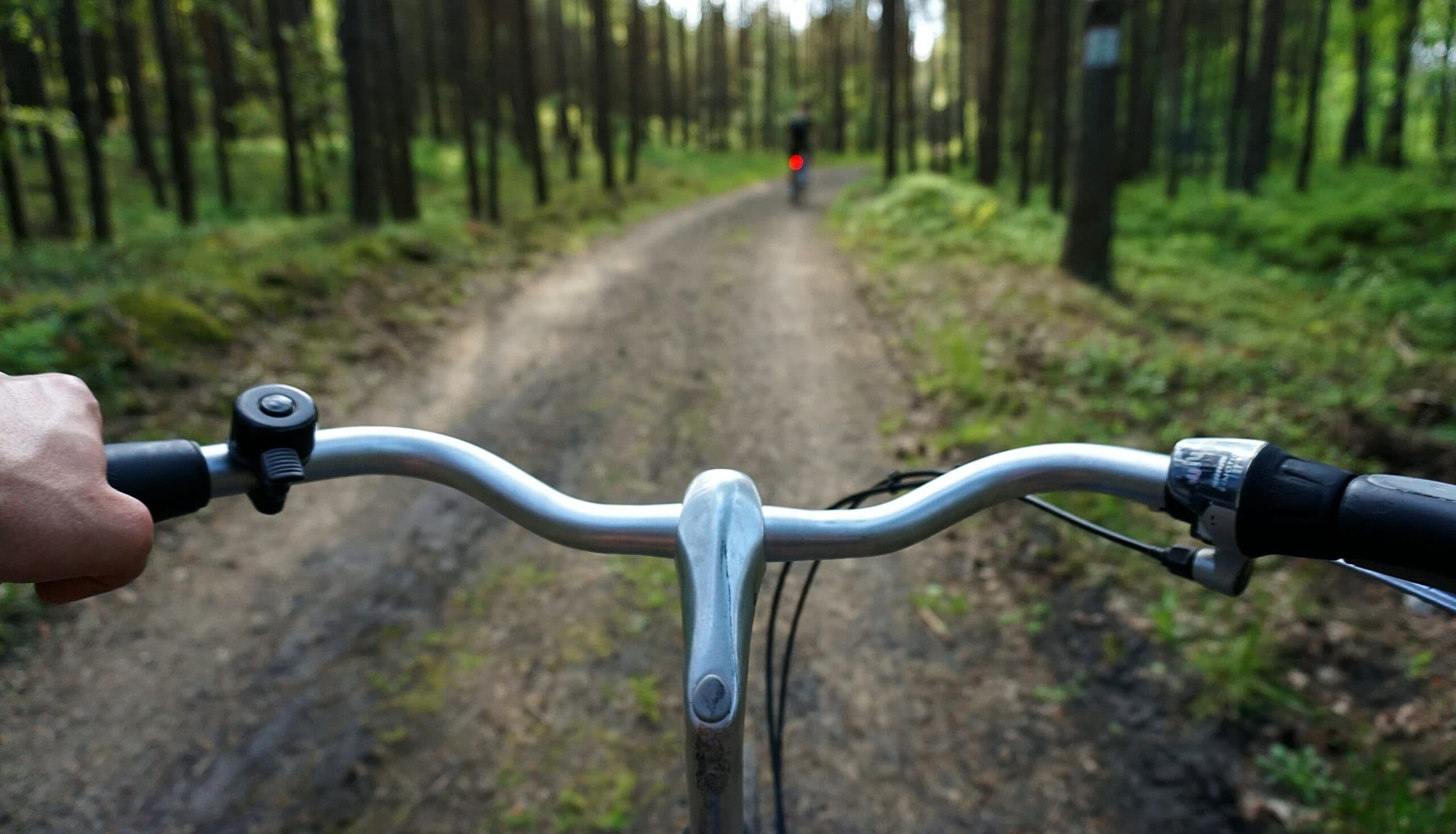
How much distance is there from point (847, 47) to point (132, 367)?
58.9 meters

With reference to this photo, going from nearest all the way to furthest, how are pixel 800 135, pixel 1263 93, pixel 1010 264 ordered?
1. pixel 1010 264
2. pixel 1263 93
3. pixel 800 135

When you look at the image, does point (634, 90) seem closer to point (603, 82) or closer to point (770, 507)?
point (603, 82)

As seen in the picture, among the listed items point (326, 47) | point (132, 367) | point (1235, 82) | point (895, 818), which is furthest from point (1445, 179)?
point (326, 47)

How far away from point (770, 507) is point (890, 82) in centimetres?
2543

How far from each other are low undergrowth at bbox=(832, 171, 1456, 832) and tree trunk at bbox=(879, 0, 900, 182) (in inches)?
348

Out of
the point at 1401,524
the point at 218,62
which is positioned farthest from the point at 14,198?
the point at 1401,524

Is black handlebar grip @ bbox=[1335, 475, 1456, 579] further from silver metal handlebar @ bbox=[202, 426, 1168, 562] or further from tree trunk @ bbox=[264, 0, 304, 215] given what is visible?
tree trunk @ bbox=[264, 0, 304, 215]

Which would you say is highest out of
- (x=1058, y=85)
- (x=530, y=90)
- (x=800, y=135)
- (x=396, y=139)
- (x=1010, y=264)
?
(x=530, y=90)

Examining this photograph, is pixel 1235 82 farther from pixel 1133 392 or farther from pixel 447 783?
pixel 447 783

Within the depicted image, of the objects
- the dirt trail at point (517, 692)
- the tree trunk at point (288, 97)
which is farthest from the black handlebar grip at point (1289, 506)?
the tree trunk at point (288, 97)

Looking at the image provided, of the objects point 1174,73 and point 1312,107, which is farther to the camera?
point 1174,73

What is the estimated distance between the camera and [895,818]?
3.77m

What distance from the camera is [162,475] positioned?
49.4 inches

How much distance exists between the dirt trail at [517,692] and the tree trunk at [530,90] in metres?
13.6
